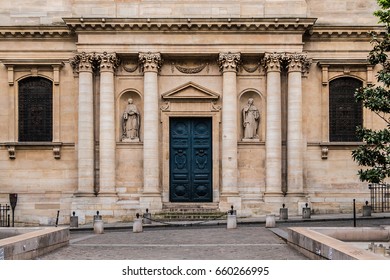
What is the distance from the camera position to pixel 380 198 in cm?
3525

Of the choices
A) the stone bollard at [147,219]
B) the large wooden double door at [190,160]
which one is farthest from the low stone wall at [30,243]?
the large wooden double door at [190,160]

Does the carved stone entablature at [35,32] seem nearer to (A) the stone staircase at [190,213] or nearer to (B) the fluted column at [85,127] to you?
(B) the fluted column at [85,127]

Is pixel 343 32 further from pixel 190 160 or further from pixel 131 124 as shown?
pixel 131 124

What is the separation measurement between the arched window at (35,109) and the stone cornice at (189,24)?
13.4 feet

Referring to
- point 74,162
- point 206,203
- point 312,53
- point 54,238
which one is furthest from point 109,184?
point 54,238

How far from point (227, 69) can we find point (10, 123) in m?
12.2

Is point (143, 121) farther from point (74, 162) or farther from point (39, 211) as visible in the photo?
point (39, 211)

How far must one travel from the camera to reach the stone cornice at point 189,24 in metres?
33.8

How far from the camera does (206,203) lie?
3500 centimetres

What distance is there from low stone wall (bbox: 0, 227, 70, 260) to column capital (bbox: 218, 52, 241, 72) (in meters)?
16.9

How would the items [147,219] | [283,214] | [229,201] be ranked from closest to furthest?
[147,219] → [283,214] → [229,201]

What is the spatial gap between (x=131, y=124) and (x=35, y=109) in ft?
18.1

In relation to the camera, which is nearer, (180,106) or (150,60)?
(150,60)

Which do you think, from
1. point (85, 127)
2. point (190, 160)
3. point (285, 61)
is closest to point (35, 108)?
point (85, 127)
